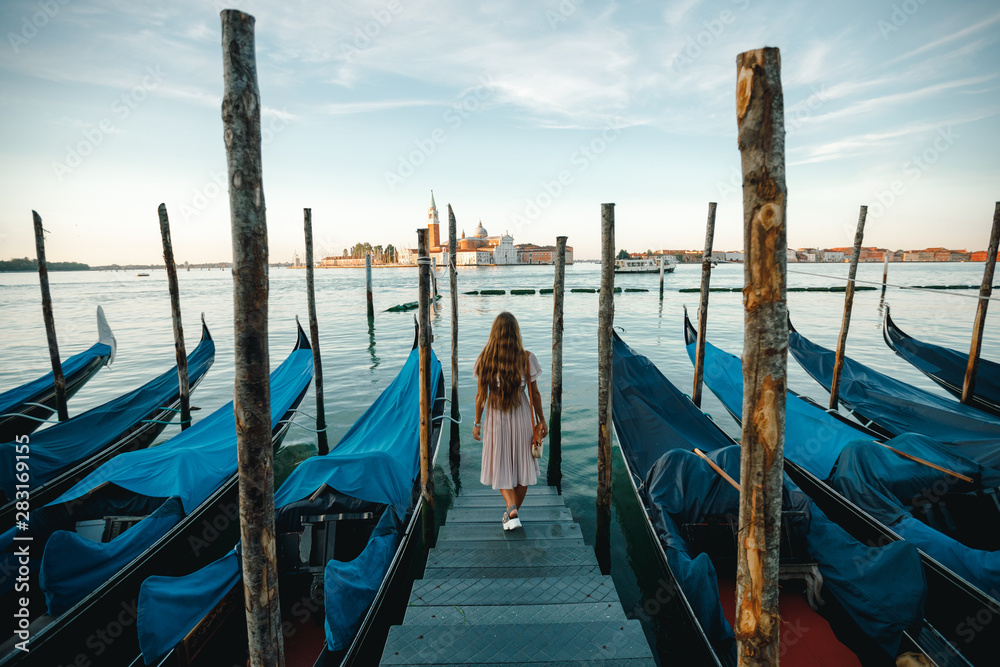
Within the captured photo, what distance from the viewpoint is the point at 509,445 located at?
302cm

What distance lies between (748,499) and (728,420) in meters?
6.12

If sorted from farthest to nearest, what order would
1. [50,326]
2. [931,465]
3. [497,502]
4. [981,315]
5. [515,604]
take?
1. [50,326]
2. [981,315]
3. [497,502]
4. [931,465]
5. [515,604]

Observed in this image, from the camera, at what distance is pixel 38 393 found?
6.23m

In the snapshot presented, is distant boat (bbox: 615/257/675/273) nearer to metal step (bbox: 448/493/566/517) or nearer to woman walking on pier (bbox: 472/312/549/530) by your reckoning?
metal step (bbox: 448/493/566/517)

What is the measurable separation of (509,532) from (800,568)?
182 cm

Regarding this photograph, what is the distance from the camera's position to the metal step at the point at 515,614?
2.25 metres

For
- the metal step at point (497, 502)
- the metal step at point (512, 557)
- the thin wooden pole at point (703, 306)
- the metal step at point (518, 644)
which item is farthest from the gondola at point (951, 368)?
the metal step at point (518, 644)

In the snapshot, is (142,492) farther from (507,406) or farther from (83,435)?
(507,406)

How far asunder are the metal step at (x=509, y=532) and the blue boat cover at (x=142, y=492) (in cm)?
192

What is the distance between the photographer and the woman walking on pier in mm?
2854

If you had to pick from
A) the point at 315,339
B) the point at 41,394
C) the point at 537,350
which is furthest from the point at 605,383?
the point at 537,350

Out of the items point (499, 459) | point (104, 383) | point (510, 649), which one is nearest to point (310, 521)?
point (499, 459)

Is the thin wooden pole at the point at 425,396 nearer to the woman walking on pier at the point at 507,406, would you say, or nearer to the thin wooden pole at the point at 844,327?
the woman walking on pier at the point at 507,406

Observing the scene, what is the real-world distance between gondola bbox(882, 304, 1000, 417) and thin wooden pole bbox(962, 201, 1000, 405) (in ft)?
0.47
